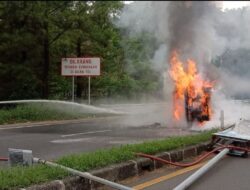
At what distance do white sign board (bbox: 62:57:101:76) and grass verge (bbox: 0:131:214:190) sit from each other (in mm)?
13546

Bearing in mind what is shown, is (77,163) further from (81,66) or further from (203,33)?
(81,66)

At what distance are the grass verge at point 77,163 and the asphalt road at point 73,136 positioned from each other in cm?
189

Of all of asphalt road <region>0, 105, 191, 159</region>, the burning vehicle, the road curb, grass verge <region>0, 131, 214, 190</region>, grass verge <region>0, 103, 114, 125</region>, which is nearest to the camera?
grass verge <region>0, 131, 214, 190</region>

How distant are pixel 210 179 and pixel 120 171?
5.12 feet

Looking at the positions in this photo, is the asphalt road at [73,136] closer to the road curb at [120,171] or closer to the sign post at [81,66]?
the road curb at [120,171]

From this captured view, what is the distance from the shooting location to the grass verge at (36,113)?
20016 mm

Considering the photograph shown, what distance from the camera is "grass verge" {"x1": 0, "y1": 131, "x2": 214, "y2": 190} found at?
7122mm

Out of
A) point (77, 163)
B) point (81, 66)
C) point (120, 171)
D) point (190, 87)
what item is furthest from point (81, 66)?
point (77, 163)

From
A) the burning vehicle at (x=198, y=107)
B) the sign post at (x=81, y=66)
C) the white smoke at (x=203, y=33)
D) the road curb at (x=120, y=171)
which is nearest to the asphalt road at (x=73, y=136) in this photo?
the burning vehicle at (x=198, y=107)

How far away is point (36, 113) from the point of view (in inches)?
828

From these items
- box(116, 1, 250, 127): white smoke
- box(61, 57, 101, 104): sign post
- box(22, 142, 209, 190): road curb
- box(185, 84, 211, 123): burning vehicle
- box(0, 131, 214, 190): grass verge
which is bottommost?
box(22, 142, 209, 190): road curb

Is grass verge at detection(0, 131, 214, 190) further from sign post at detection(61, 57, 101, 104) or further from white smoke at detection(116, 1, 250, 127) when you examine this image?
A: sign post at detection(61, 57, 101, 104)

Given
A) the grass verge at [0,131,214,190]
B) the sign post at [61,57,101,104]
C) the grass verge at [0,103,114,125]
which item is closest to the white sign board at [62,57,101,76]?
the sign post at [61,57,101,104]

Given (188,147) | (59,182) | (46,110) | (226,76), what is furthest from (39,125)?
(59,182)
